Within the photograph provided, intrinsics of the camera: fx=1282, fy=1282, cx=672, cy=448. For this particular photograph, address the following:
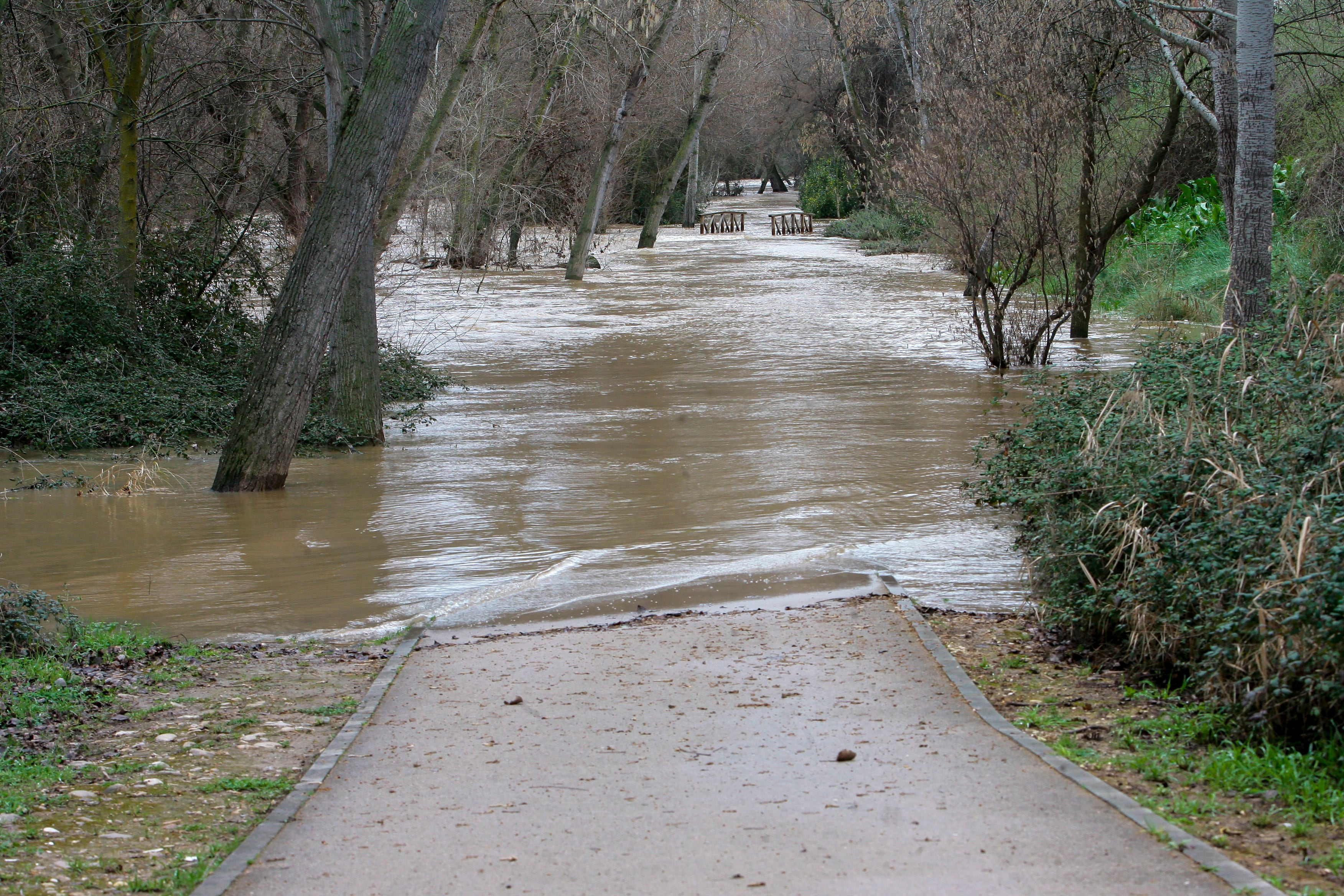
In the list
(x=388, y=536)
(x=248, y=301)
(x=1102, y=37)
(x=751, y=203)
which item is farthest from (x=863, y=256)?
(x=751, y=203)

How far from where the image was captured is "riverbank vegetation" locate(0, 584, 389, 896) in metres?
4.38

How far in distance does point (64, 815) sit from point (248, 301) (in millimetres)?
12957

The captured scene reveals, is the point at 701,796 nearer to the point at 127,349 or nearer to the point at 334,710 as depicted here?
the point at 334,710

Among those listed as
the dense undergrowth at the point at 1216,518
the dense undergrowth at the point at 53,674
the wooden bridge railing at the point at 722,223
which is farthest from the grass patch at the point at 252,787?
the wooden bridge railing at the point at 722,223

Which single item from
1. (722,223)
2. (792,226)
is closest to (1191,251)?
(792,226)

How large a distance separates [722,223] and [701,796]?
195ft

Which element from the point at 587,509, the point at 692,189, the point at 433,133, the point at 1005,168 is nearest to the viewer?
the point at 587,509

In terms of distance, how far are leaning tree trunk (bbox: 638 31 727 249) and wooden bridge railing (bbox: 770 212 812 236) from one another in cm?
869

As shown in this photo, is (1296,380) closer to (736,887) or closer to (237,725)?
(736,887)

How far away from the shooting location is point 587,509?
1128 cm

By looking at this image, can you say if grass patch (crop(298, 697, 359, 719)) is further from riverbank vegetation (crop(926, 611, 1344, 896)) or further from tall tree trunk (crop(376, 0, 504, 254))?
tall tree trunk (crop(376, 0, 504, 254))

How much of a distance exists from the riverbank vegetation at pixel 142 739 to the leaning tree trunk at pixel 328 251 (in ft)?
12.4

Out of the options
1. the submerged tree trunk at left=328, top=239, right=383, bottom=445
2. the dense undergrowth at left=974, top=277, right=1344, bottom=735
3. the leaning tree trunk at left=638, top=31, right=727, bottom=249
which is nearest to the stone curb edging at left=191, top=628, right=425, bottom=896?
the dense undergrowth at left=974, top=277, right=1344, bottom=735

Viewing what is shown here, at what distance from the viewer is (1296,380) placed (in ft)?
22.8
